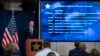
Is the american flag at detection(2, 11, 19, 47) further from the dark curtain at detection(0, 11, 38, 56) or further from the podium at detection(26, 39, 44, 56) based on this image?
the podium at detection(26, 39, 44, 56)

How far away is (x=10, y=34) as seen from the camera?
13.1m

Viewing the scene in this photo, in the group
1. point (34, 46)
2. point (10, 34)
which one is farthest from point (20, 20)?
point (34, 46)

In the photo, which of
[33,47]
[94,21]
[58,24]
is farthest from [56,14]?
[33,47]

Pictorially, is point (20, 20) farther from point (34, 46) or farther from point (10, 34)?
point (34, 46)

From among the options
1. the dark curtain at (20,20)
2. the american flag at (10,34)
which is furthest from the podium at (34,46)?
the dark curtain at (20,20)

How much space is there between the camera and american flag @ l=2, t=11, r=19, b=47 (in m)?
12.9

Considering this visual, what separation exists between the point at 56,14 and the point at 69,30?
73 cm

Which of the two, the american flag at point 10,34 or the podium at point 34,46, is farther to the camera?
the american flag at point 10,34

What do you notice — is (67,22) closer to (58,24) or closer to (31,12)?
(58,24)

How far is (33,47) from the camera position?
10859 mm

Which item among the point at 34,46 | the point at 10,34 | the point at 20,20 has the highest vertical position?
the point at 20,20

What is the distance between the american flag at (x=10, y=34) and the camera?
508 inches

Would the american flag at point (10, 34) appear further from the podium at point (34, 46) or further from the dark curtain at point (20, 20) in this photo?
the podium at point (34, 46)

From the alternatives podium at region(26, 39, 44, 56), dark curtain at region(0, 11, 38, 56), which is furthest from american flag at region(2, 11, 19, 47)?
podium at region(26, 39, 44, 56)
